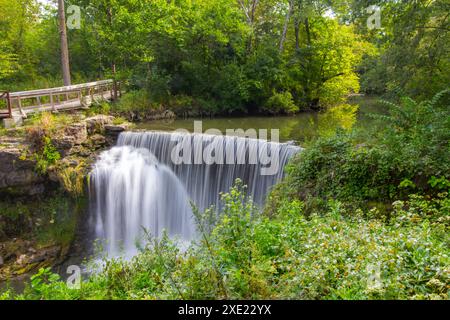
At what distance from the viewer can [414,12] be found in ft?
27.7

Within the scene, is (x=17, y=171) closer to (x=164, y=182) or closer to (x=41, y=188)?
(x=41, y=188)

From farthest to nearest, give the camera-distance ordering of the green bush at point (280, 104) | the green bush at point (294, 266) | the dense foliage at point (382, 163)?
the green bush at point (280, 104)
the dense foliage at point (382, 163)
the green bush at point (294, 266)

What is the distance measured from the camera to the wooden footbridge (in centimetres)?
1208

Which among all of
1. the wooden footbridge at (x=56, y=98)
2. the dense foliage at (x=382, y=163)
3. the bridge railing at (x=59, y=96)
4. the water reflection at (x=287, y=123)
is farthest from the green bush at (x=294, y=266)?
the bridge railing at (x=59, y=96)

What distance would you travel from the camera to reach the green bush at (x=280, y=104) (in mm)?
19250

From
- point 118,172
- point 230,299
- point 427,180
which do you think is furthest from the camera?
point 118,172

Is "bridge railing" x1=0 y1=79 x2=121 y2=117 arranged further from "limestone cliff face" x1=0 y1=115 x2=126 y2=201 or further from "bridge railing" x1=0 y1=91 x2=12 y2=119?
"limestone cliff face" x1=0 y1=115 x2=126 y2=201

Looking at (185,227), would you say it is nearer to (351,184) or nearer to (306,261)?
(351,184)

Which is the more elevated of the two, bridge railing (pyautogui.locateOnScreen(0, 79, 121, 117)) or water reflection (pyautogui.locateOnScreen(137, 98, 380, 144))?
bridge railing (pyautogui.locateOnScreen(0, 79, 121, 117))

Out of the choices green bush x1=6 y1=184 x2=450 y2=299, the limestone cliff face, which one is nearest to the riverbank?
the limestone cliff face

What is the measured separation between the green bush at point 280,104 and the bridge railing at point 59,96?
8.54 m

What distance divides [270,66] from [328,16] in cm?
611

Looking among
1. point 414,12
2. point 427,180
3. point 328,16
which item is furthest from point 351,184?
point 328,16

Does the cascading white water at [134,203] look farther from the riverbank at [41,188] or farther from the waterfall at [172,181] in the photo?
the riverbank at [41,188]
